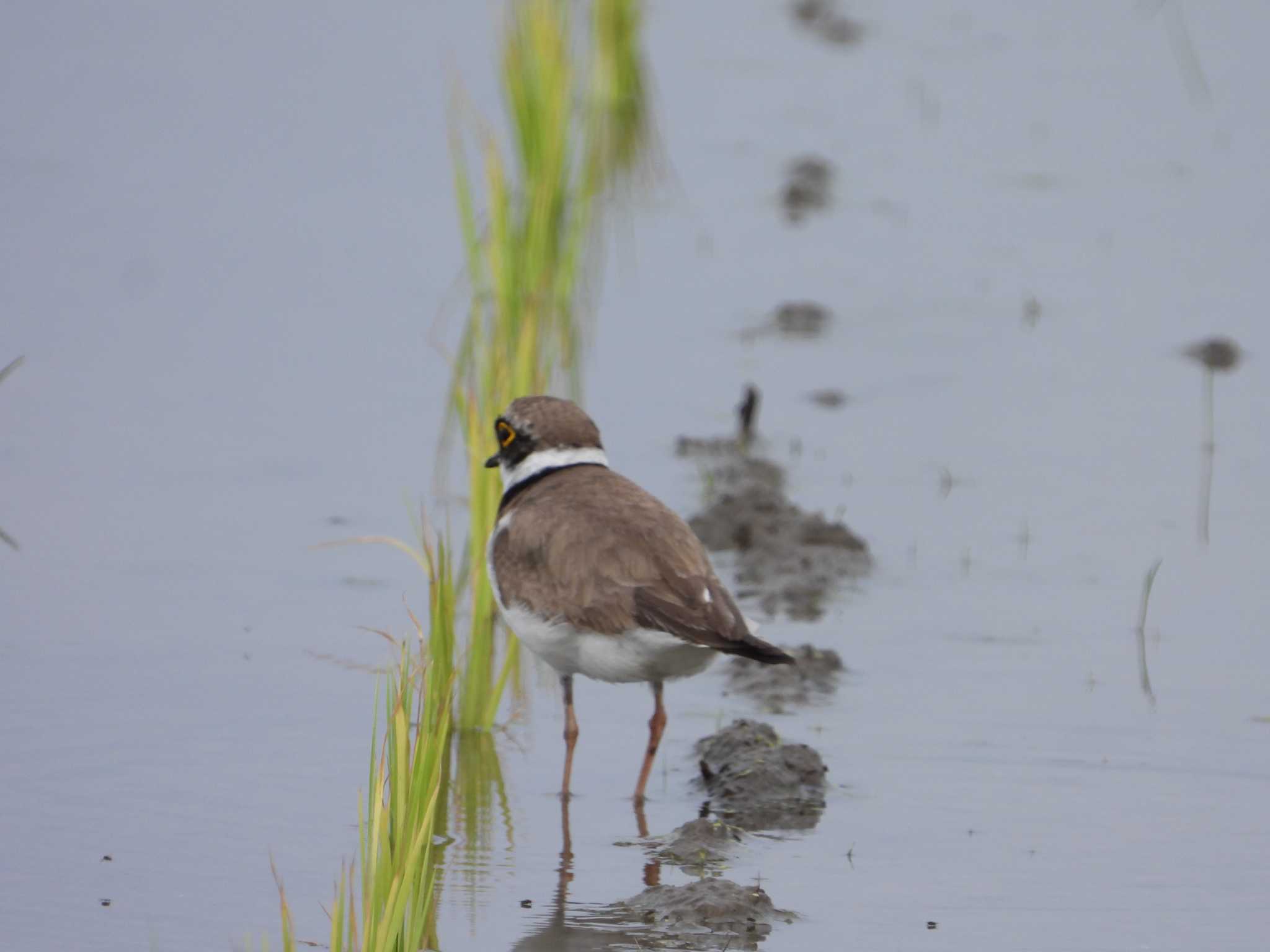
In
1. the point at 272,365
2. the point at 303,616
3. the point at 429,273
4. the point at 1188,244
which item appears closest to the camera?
the point at 303,616

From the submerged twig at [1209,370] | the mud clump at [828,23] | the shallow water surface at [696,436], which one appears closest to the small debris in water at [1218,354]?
the submerged twig at [1209,370]

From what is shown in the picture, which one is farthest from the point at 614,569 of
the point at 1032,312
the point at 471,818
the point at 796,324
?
the point at 1032,312

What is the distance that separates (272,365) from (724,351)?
2.44m

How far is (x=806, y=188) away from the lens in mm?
14336

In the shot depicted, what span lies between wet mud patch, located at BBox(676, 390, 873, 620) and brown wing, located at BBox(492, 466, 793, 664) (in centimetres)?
177

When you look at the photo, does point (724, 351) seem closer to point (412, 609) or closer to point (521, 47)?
point (521, 47)

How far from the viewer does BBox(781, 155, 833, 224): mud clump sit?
14.2 meters

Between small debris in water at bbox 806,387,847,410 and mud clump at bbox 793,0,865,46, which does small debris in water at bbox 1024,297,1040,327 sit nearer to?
small debris in water at bbox 806,387,847,410

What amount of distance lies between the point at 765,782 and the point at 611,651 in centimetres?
68

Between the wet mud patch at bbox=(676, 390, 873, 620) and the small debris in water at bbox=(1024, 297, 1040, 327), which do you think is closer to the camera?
the wet mud patch at bbox=(676, 390, 873, 620)

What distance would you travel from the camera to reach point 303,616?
8.33 metres

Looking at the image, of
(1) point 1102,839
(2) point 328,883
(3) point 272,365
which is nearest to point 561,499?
(2) point 328,883

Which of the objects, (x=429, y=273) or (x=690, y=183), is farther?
(x=690, y=183)

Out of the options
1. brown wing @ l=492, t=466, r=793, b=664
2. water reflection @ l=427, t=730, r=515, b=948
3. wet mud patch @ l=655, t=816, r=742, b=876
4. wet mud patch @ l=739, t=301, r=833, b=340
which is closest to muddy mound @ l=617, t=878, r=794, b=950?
wet mud patch @ l=655, t=816, r=742, b=876
